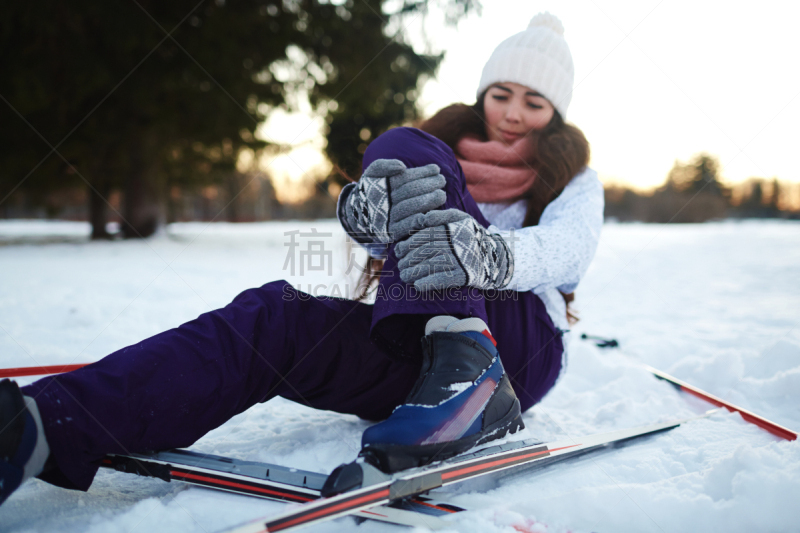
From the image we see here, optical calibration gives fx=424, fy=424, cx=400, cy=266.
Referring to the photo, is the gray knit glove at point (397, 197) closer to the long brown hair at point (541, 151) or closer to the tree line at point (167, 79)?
the long brown hair at point (541, 151)

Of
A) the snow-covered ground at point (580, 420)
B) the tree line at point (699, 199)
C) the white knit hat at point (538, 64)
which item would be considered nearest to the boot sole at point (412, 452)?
the snow-covered ground at point (580, 420)

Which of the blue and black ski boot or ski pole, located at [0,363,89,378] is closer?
the blue and black ski boot

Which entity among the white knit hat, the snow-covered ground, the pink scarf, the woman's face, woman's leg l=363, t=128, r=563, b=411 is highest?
the white knit hat

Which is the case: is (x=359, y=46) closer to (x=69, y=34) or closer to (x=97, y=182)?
(x=69, y=34)

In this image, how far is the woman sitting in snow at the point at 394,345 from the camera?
773mm

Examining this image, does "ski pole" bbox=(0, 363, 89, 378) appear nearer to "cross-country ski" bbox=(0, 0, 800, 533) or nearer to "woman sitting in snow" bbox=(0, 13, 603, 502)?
"cross-country ski" bbox=(0, 0, 800, 533)

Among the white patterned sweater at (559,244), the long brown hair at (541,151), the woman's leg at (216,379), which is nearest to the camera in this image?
the woman's leg at (216,379)

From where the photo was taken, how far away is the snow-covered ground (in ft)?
2.71

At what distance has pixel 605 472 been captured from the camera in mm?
1016

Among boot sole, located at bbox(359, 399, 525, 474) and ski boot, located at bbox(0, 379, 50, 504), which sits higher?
ski boot, located at bbox(0, 379, 50, 504)

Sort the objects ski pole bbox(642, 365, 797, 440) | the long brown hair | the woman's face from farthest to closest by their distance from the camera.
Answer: the woman's face
the long brown hair
ski pole bbox(642, 365, 797, 440)

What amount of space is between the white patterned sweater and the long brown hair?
0.04 meters

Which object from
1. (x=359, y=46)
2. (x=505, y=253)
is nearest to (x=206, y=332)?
(x=505, y=253)

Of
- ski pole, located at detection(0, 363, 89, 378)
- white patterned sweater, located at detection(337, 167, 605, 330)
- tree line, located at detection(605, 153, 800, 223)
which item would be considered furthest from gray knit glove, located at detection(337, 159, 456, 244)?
tree line, located at detection(605, 153, 800, 223)
